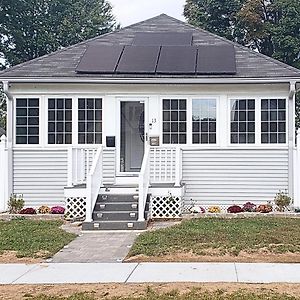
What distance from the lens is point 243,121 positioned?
14094mm

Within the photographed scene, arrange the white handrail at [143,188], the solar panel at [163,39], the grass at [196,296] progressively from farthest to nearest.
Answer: the solar panel at [163,39] → the white handrail at [143,188] → the grass at [196,296]

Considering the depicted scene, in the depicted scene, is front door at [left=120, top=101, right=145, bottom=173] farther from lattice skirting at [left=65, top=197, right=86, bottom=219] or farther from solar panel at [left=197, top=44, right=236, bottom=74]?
lattice skirting at [left=65, top=197, right=86, bottom=219]

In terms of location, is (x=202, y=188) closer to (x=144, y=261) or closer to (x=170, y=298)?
(x=144, y=261)

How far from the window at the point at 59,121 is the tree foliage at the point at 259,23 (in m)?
17.9

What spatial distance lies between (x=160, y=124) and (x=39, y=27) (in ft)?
72.2

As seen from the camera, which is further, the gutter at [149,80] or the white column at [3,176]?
the white column at [3,176]

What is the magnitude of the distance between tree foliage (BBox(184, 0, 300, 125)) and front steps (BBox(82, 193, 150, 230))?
18922 millimetres

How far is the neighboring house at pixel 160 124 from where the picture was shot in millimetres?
13867

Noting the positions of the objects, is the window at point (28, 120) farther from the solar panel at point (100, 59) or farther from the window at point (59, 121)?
the solar panel at point (100, 59)

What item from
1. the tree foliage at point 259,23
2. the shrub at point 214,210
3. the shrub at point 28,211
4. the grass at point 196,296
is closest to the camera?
the grass at point 196,296

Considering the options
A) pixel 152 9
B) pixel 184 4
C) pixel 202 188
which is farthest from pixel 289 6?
pixel 202 188

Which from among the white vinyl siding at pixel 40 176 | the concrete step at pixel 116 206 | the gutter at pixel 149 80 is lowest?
the concrete step at pixel 116 206

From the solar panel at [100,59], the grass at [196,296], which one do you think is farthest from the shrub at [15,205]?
the grass at [196,296]

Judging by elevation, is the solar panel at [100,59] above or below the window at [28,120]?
above
